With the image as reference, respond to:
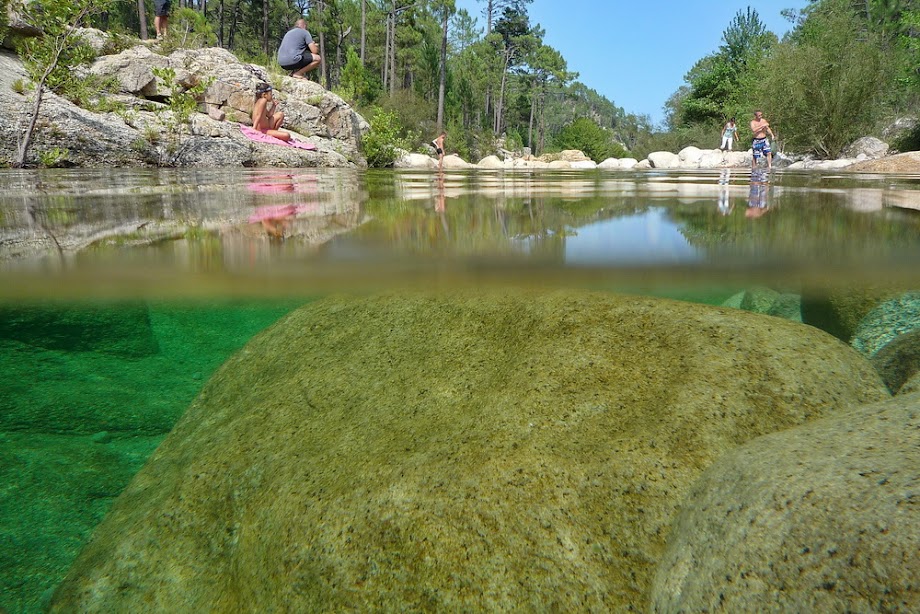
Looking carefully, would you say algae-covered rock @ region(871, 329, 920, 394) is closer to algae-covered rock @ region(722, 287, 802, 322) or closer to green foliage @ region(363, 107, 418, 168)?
algae-covered rock @ region(722, 287, 802, 322)

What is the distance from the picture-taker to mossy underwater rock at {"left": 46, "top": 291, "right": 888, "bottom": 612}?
1.88 m

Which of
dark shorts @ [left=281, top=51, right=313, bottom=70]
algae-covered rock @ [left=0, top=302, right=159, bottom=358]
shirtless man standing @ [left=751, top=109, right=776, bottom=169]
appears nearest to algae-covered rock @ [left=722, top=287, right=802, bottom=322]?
algae-covered rock @ [left=0, top=302, right=159, bottom=358]

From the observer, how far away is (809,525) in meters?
1.38

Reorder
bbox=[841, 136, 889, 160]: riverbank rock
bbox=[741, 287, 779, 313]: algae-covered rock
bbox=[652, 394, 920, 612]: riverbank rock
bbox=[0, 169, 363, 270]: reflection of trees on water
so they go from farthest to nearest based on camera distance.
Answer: bbox=[841, 136, 889, 160]: riverbank rock
bbox=[741, 287, 779, 313]: algae-covered rock
bbox=[0, 169, 363, 270]: reflection of trees on water
bbox=[652, 394, 920, 612]: riverbank rock

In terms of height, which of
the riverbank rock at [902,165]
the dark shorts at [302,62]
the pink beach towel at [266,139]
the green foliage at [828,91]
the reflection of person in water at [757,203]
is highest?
the green foliage at [828,91]

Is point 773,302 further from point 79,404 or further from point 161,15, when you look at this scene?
point 161,15

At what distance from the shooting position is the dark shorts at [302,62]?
15.0 meters

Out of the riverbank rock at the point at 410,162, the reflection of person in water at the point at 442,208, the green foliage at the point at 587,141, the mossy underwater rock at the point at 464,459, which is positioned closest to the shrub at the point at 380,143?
the riverbank rock at the point at 410,162

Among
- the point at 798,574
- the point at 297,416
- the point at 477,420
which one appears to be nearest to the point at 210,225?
the point at 297,416

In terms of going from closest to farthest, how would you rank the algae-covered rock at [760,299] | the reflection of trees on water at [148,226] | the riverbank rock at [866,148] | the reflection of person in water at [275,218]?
1. the reflection of trees on water at [148,226]
2. the reflection of person in water at [275,218]
3. the algae-covered rock at [760,299]
4. the riverbank rock at [866,148]

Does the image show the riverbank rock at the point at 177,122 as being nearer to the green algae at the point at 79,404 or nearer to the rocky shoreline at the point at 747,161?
the rocky shoreline at the point at 747,161

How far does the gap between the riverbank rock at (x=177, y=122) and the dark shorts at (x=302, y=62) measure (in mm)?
2292

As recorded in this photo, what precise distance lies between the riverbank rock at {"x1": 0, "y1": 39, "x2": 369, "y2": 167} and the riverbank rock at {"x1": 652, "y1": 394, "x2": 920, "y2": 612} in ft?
39.5

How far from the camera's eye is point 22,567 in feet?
10.7
